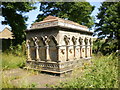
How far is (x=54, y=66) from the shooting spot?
857 centimetres

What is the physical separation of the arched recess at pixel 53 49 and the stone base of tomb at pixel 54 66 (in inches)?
15.3

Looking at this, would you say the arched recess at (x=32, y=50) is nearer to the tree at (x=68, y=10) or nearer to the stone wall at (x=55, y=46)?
the stone wall at (x=55, y=46)

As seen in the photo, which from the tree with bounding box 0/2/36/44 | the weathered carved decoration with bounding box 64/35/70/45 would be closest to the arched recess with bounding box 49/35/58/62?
the weathered carved decoration with bounding box 64/35/70/45

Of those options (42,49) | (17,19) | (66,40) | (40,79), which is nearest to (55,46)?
(66,40)

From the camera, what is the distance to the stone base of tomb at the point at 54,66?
835 cm

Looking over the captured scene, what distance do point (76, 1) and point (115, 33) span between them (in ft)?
25.8

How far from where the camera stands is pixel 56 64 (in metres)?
8.47

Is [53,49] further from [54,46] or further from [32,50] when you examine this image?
[32,50]

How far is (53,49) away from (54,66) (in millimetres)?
1122

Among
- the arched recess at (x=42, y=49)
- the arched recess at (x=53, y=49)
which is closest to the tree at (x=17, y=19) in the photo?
the arched recess at (x=42, y=49)

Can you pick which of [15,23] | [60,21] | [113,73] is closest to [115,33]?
[60,21]

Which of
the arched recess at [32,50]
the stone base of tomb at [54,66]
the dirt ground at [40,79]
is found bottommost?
the dirt ground at [40,79]

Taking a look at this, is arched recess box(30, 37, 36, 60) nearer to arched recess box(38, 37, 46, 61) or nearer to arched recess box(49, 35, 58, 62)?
arched recess box(38, 37, 46, 61)

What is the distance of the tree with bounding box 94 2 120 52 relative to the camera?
1867 centimetres
